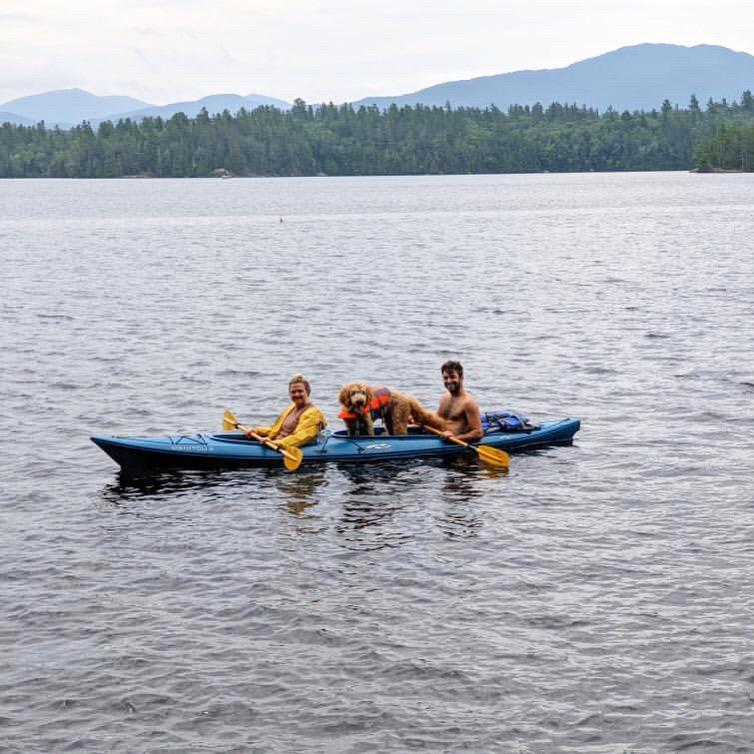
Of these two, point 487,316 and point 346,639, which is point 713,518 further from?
point 487,316

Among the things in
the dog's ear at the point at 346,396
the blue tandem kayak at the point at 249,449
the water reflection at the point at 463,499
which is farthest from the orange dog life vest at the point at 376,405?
the water reflection at the point at 463,499

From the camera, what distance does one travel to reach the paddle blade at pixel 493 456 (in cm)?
2150

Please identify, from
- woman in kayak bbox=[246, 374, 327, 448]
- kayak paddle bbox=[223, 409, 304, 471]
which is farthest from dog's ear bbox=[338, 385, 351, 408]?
kayak paddle bbox=[223, 409, 304, 471]

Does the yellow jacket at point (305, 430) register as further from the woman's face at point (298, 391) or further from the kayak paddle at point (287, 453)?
the woman's face at point (298, 391)

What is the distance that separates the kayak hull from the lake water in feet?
1.11

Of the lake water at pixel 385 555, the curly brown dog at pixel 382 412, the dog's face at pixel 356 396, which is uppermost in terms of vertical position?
the dog's face at pixel 356 396

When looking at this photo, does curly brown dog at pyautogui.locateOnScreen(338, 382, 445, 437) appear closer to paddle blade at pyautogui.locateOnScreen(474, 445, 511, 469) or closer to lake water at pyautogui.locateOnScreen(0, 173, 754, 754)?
lake water at pyautogui.locateOnScreen(0, 173, 754, 754)

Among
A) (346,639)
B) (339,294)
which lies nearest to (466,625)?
(346,639)

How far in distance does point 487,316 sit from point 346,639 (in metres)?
31.2

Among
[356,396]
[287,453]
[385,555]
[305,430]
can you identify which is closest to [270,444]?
[287,453]

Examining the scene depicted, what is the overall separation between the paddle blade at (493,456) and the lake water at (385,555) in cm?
26

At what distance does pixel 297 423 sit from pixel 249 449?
1.01 m

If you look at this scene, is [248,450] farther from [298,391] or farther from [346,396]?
[346,396]

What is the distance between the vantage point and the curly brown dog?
21594mm
